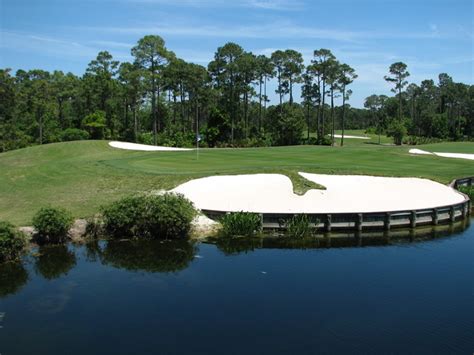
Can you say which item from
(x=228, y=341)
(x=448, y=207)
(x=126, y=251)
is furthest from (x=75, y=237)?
(x=448, y=207)

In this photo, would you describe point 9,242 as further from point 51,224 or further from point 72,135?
point 72,135

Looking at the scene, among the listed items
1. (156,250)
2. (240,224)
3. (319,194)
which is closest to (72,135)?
(319,194)

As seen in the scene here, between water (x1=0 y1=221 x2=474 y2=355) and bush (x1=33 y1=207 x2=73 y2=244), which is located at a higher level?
bush (x1=33 y1=207 x2=73 y2=244)

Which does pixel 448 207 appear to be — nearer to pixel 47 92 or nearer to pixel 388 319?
pixel 388 319

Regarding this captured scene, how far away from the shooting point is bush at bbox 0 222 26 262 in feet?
53.6

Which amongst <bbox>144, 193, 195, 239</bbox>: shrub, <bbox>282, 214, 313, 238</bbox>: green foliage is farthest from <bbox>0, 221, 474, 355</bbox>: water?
<bbox>282, 214, 313, 238</bbox>: green foliage

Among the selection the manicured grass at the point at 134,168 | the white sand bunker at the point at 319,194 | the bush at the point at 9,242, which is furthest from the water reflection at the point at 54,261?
the white sand bunker at the point at 319,194

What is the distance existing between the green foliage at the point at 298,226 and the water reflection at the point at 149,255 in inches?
178

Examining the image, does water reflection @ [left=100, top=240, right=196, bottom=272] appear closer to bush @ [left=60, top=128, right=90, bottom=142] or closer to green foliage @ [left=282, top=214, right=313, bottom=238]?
green foliage @ [left=282, top=214, right=313, bottom=238]

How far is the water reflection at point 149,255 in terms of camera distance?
54.4 feet

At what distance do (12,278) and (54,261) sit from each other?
190 centimetres

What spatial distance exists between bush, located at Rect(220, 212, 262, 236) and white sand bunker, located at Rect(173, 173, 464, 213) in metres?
1.80

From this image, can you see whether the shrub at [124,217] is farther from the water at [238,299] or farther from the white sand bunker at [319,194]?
the white sand bunker at [319,194]

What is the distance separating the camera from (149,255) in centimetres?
1783
